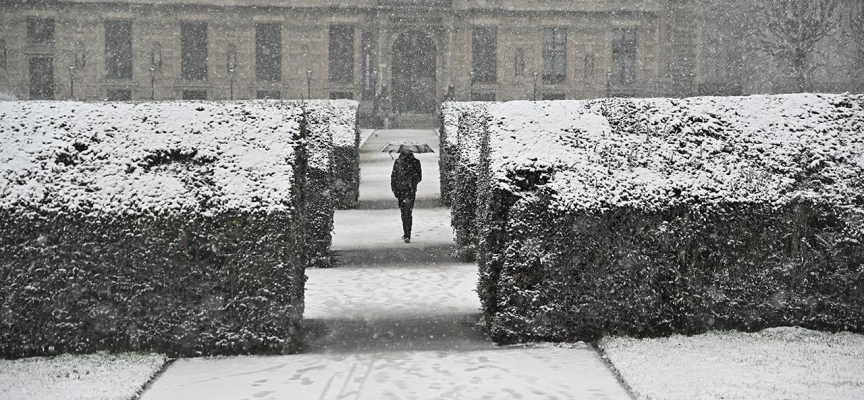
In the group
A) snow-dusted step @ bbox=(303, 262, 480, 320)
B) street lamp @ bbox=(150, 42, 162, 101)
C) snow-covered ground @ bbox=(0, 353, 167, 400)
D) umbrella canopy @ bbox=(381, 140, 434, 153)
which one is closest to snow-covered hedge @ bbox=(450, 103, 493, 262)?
snow-dusted step @ bbox=(303, 262, 480, 320)

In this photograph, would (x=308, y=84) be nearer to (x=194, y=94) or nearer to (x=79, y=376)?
(x=194, y=94)

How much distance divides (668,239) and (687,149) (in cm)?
121

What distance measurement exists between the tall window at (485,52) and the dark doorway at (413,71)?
239cm

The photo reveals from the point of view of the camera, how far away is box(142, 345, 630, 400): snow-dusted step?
7688 millimetres

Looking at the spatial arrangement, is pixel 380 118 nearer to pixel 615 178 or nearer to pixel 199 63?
pixel 199 63

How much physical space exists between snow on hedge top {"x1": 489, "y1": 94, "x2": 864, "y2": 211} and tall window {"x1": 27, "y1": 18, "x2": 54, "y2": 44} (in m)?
52.4

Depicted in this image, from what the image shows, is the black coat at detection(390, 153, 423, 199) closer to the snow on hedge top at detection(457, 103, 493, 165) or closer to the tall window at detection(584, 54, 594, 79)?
the snow on hedge top at detection(457, 103, 493, 165)

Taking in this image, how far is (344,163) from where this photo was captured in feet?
65.7

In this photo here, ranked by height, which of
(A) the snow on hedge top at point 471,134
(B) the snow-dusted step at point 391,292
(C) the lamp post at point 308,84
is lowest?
(B) the snow-dusted step at point 391,292

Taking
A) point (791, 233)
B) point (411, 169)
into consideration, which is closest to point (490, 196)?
point (791, 233)

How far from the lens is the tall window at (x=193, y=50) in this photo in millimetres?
57375

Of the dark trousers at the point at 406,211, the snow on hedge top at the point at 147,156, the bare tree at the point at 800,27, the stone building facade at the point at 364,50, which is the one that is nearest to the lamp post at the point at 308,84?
the stone building facade at the point at 364,50

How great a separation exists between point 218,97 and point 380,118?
34.2 ft

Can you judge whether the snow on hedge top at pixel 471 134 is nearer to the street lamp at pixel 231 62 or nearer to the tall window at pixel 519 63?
the tall window at pixel 519 63
